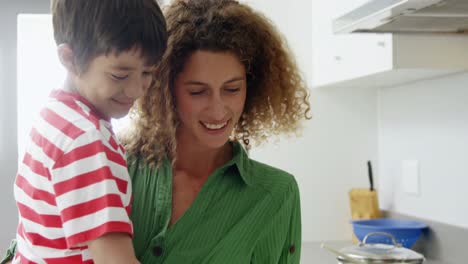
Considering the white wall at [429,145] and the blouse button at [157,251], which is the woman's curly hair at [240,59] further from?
the white wall at [429,145]

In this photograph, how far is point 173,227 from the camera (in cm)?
120

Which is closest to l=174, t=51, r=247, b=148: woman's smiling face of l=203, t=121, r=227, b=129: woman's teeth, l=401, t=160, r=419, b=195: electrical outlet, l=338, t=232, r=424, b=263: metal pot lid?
l=203, t=121, r=227, b=129: woman's teeth

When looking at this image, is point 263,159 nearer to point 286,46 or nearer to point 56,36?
point 286,46

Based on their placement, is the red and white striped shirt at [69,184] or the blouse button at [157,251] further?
the blouse button at [157,251]

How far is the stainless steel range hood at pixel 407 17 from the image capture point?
158cm

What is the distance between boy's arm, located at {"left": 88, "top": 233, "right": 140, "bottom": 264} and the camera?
0.80 m

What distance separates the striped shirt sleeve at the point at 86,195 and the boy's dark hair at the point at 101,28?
0.15 m

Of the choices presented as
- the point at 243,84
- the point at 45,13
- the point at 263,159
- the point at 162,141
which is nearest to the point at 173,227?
the point at 162,141

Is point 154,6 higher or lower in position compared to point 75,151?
higher

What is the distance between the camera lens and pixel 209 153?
1371 millimetres

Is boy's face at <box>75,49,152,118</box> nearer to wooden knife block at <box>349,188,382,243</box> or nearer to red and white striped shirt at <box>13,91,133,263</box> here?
red and white striped shirt at <box>13,91,133,263</box>

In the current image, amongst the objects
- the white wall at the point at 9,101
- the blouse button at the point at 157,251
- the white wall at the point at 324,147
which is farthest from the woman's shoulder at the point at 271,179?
the white wall at the point at 9,101

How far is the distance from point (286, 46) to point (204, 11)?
216 millimetres

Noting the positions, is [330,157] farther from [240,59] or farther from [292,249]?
[240,59]
